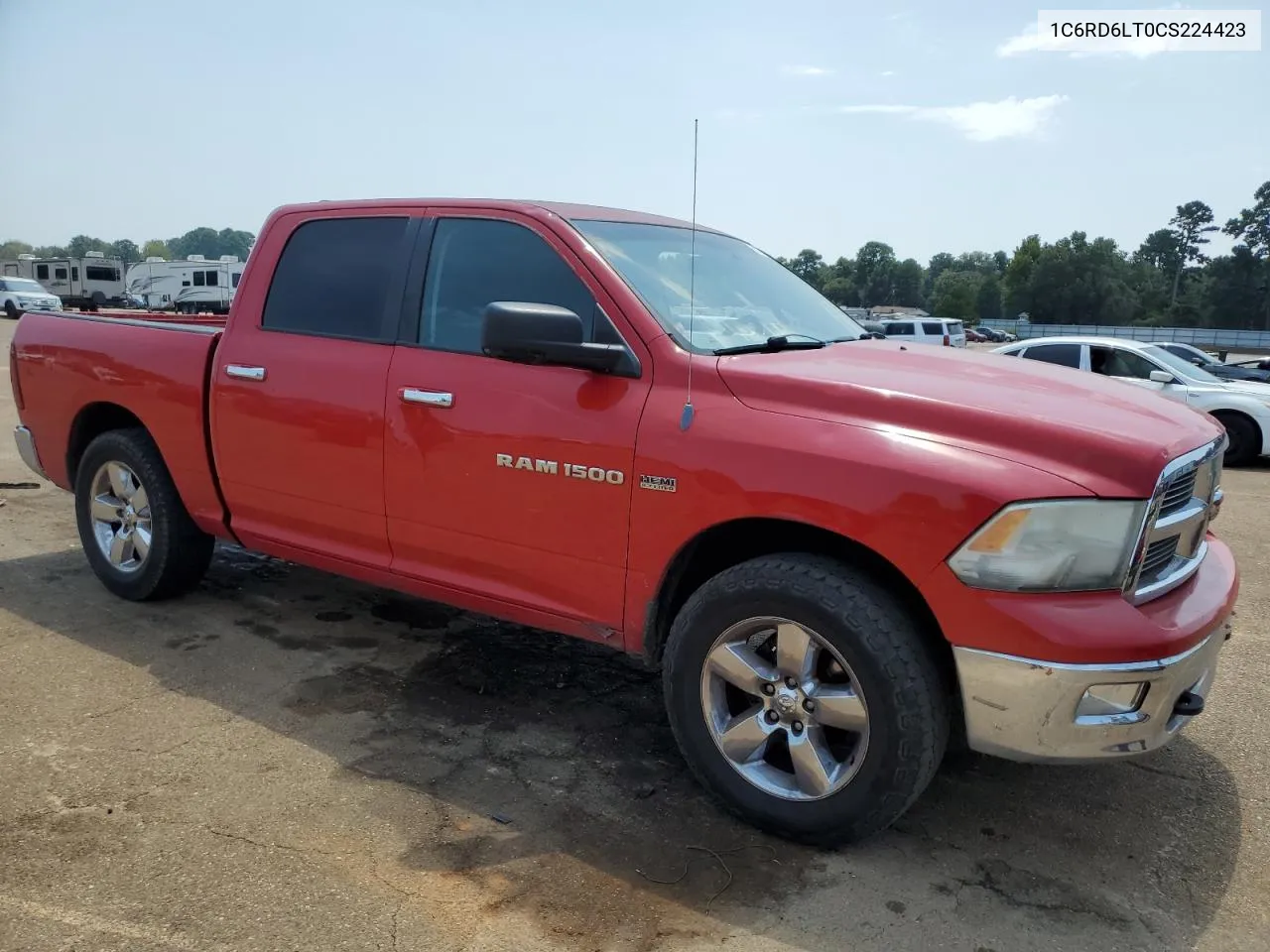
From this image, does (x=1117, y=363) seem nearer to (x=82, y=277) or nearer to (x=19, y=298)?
(x=19, y=298)

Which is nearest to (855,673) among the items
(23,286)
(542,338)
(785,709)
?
(785,709)

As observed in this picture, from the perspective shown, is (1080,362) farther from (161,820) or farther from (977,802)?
(161,820)

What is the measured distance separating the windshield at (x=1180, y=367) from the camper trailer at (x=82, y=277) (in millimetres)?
43768

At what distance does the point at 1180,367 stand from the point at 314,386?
35.9 ft

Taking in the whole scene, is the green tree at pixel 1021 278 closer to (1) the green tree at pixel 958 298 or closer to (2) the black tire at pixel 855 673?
(1) the green tree at pixel 958 298

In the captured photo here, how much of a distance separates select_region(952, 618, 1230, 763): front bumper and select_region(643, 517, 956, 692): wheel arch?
0.56 feet

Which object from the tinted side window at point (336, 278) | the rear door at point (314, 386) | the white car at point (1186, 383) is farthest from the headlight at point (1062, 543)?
the white car at point (1186, 383)

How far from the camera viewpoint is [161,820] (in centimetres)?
292

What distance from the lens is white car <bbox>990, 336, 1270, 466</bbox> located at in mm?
10805

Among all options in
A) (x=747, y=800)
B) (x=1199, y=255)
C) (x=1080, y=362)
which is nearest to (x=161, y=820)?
(x=747, y=800)

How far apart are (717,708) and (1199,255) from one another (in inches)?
4984

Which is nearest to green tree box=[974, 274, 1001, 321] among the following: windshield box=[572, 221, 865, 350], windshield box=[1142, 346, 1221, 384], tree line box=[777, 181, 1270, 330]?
tree line box=[777, 181, 1270, 330]

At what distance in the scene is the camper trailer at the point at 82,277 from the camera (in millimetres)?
44469

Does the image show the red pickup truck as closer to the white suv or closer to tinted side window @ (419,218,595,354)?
tinted side window @ (419,218,595,354)
